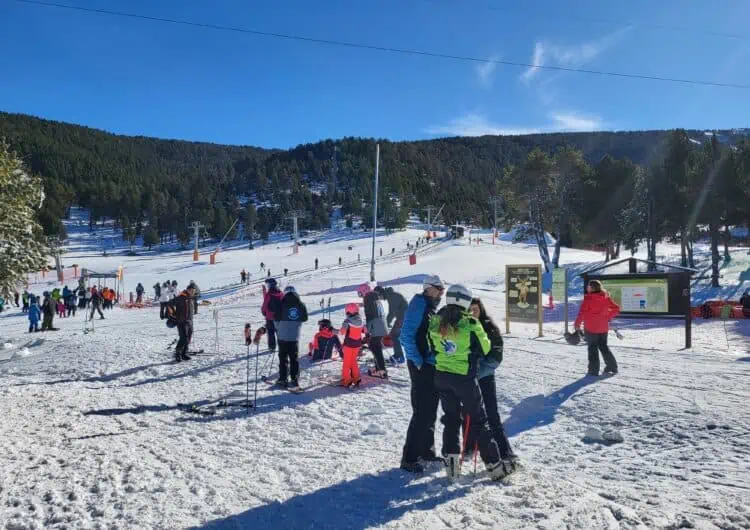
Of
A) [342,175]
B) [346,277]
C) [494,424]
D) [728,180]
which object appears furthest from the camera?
[342,175]

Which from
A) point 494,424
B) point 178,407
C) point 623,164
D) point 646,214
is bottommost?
point 178,407

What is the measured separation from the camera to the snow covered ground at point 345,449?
425cm

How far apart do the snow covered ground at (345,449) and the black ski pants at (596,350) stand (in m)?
0.29

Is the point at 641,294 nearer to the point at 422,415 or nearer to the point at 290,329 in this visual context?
the point at 290,329

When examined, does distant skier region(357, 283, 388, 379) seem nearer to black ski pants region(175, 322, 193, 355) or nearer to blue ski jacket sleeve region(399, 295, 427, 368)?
blue ski jacket sleeve region(399, 295, 427, 368)

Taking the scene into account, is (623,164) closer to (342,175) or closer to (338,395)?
(338,395)

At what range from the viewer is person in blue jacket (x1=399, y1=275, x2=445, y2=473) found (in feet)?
16.3

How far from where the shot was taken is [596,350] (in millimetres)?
9117

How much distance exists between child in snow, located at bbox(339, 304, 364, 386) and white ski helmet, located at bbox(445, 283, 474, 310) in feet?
14.1

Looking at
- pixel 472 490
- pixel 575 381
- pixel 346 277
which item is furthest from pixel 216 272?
pixel 472 490

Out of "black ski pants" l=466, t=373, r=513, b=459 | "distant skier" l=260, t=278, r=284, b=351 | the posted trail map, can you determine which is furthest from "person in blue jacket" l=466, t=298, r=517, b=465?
the posted trail map

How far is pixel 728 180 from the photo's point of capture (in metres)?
33.3

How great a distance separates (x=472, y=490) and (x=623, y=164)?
45080mm

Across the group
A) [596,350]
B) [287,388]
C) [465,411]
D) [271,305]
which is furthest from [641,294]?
[465,411]
